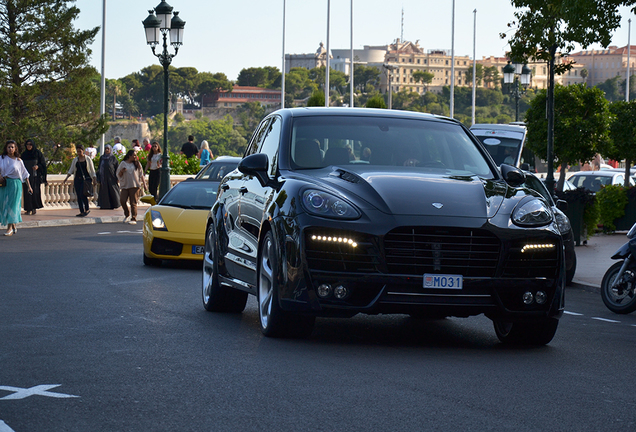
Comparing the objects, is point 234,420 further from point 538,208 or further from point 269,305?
point 538,208

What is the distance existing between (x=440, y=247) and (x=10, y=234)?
1460cm

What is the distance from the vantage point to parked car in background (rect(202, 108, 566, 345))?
6.85 meters

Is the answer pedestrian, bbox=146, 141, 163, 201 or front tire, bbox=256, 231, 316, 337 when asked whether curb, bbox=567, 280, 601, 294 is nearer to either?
front tire, bbox=256, 231, 316, 337

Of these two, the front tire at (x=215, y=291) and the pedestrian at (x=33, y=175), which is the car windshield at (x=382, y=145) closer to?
the front tire at (x=215, y=291)

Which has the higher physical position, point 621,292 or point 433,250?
point 433,250

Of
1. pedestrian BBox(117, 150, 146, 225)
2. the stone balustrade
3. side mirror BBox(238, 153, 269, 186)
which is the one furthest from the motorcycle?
the stone balustrade

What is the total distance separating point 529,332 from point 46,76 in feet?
119

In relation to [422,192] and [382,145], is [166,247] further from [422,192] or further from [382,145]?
[422,192]

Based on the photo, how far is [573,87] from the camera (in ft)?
80.8

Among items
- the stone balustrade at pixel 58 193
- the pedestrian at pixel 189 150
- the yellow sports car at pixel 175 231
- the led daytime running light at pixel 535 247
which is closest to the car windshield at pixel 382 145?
the led daytime running light at pixel 535 247

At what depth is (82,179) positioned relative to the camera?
25.7m

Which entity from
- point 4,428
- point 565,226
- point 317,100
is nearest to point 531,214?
point 4,428

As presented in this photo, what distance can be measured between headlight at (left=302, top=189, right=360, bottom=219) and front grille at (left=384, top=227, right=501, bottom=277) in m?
0.31

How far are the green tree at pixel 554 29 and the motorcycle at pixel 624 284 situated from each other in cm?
552
